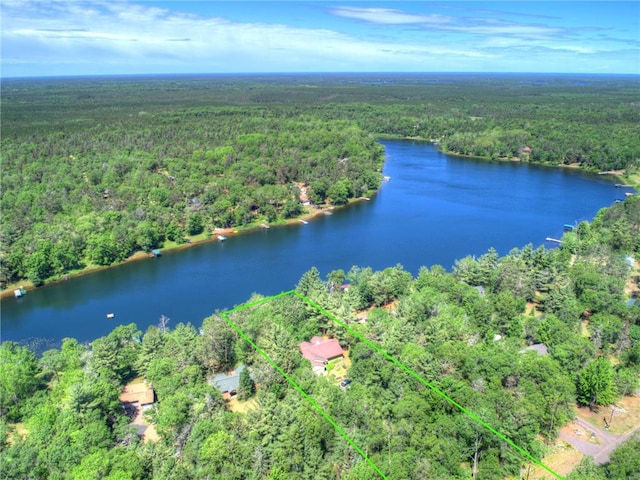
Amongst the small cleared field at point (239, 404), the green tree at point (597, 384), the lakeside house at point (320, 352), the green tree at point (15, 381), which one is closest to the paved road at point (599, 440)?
the green tree at point (597, 384)

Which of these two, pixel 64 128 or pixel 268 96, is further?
pixel 268 96

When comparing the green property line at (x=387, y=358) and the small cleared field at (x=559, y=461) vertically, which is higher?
the green property line at (x=387, y=358)

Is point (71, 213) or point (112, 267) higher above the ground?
point (71, 213)

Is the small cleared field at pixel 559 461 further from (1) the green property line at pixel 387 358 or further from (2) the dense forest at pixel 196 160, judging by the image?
(2) the dense forest at pixel 196 160

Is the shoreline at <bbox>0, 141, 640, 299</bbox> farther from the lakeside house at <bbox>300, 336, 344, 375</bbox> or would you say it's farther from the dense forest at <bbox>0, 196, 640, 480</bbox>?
the lakeside house at <bbox>300, 336, 344, 375</bbox>

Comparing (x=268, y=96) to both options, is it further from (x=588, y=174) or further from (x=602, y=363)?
(x=602, y=363)

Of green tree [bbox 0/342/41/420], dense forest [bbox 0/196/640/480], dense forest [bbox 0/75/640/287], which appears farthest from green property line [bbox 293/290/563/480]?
dense forest [bbox 0/75/640/287]

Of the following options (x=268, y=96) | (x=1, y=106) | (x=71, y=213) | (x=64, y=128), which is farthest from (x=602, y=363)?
(x=268, y=96)
